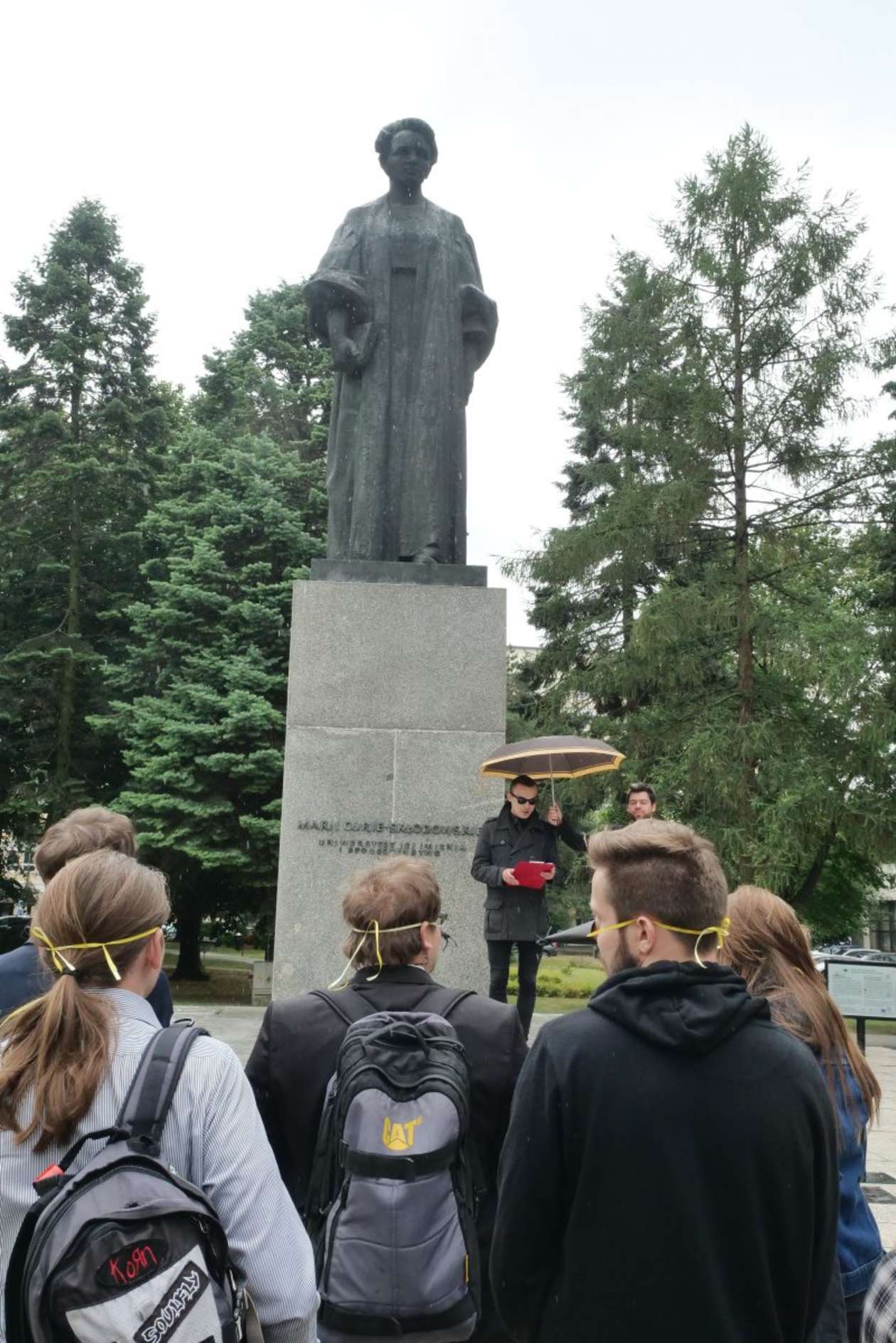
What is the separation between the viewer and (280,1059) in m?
2.74

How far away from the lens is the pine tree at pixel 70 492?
2309 cm

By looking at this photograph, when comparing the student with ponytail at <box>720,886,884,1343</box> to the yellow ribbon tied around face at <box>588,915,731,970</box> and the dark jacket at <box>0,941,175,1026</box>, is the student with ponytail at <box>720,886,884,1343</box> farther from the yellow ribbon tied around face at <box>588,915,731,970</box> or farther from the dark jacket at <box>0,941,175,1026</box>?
the dark jacket at <box>0,941,175,1026</box>

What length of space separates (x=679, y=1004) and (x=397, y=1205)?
73cm

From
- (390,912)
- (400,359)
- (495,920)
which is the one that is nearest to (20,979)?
(390,912)

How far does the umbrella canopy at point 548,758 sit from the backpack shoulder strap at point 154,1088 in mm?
4696

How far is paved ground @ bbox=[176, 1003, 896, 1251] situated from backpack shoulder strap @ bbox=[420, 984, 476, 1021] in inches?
42.3

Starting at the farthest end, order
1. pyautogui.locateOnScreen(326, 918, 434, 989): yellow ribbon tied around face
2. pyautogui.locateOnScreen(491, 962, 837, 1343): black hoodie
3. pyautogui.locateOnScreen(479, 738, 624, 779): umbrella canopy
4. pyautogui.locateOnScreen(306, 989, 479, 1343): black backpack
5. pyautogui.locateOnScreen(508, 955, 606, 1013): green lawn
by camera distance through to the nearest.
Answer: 1. pyautogui.locateOnScreen(508, 955, 606, 1013): green lawn
2. pyautogui.locateOnScreen(479, 738, 624, 779): umbrella canopy
3. pyautogui.locateOnScreen(326, 918, 434, 989): yellow ribbon tied around face
4. pyautogui.locateOnScreen(306, 989, 479, 1343): black backpack
5. pyautogui.locateOnScreen(491, 962, 837, 1343): black hoodie

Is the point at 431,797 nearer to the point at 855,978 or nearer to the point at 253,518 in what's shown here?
the point at 855,978

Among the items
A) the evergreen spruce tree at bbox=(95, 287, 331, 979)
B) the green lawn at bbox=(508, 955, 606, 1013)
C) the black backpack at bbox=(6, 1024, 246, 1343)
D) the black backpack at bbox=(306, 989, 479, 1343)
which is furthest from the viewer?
the evergreen spruce tree at bbox=(95, 287, 331, 979)

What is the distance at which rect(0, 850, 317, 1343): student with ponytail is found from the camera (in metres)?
1.90

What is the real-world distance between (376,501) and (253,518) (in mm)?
12786

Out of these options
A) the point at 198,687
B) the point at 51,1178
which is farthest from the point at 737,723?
the point at 51,1178

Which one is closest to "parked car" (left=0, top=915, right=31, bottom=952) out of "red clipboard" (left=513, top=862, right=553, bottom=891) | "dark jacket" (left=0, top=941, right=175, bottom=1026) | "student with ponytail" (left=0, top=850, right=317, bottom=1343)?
"red clipboard" (left=513, top=862, right=553, bottom=891)

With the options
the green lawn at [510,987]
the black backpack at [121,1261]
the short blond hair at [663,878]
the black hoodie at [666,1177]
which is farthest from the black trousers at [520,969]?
the green lawn at [510,987]
